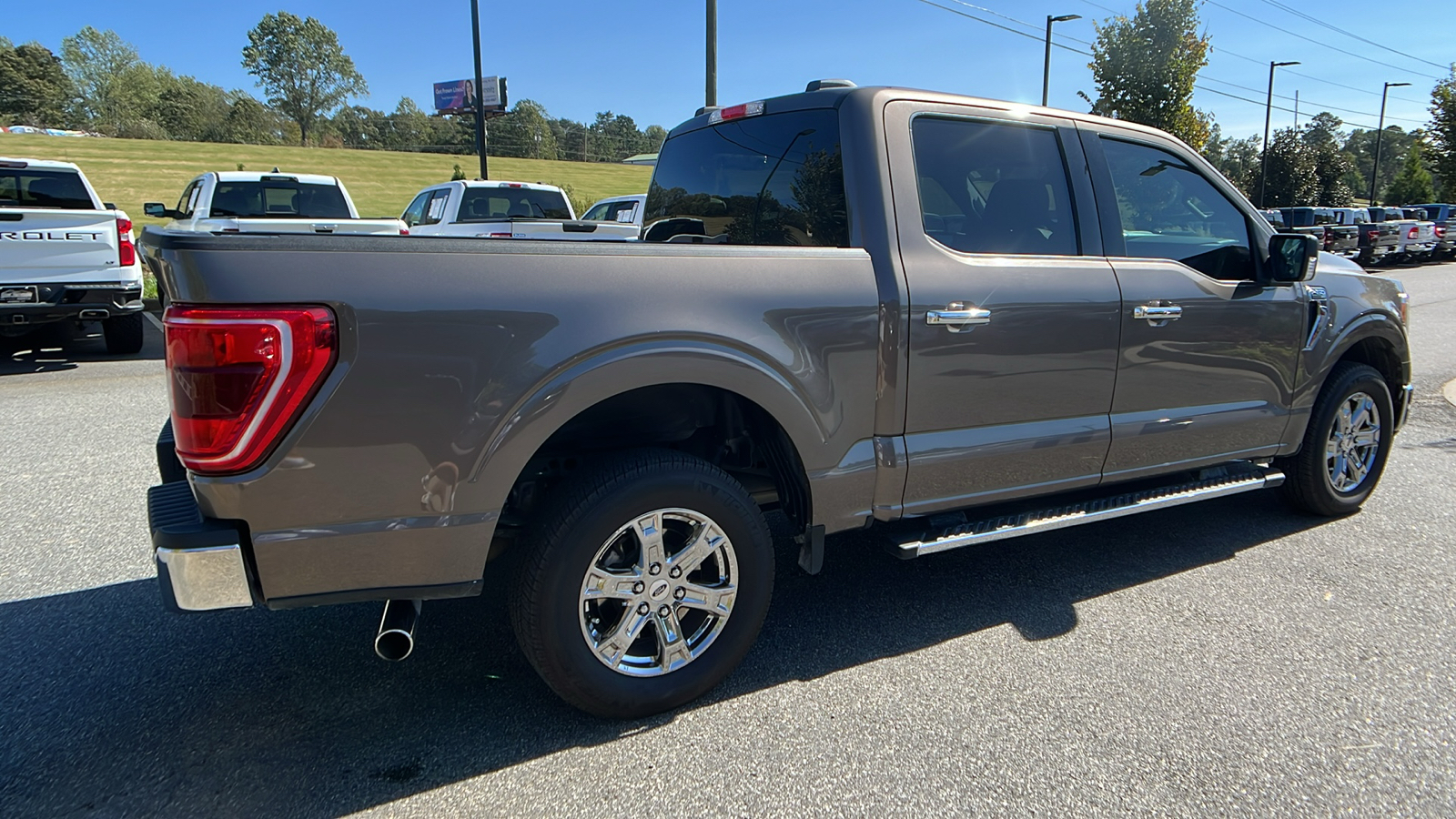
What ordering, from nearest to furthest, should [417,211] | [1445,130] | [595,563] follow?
[595,563]
[417,211]
[1445,130]

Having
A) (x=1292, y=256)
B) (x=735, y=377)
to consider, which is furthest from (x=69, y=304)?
(x=1292, y=256)

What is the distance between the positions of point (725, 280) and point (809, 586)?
164 centimetres

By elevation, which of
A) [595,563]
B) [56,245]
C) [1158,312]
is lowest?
[595,563]

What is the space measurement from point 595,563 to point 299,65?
124 metres

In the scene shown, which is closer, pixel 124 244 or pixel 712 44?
pixel 124 244

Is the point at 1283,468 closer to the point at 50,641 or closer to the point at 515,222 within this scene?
the point at 50,641

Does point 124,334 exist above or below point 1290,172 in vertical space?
below

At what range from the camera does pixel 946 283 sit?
10.3 ft

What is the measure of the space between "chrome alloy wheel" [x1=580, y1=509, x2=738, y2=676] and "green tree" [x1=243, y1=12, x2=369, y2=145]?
11737cm

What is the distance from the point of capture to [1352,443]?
4723 mm

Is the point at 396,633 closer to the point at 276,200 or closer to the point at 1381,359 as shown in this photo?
the point at 1381,359

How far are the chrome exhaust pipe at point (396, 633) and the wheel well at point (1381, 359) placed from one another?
4.75 metres

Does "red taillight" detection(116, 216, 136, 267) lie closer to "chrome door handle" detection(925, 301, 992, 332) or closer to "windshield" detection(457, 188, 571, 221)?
"windshield" detection(457, 188, 571, 221)

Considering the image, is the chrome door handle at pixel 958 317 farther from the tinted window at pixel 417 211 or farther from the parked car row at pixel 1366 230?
the parked car row at pixel 1366 230
